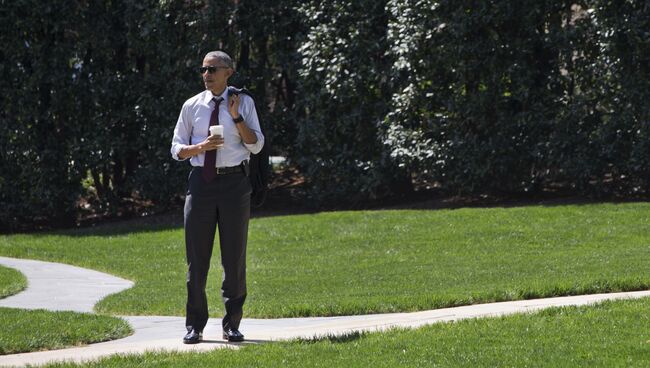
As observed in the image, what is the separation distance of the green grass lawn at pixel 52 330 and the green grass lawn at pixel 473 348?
1286 mm

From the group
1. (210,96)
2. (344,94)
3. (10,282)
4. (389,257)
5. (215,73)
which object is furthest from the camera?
(344,94)

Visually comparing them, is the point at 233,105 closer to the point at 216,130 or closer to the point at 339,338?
the point at 216,130

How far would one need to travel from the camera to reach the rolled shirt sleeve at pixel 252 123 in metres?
8.49

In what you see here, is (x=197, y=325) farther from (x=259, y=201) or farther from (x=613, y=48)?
(x=613, y=48)

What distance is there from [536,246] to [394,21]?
5826 mm

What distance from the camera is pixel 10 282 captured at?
43.0ft

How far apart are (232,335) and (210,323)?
134 centimetres

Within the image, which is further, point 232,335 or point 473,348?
point 232,335

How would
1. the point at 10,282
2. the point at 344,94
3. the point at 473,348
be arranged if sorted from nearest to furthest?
the point at 473,348
the point at 10,282
the point at 344,94

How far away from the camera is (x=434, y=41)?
18250 mm


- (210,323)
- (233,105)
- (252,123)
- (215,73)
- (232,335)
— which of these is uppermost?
(215,73)

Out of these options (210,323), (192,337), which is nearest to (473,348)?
(192,337)

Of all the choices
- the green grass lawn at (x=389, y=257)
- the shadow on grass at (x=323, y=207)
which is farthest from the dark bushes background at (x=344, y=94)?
the green grass lawn at (x=389, y=257)

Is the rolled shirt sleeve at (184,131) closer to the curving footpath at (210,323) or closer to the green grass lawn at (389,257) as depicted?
the curving footpath at (210,323)
